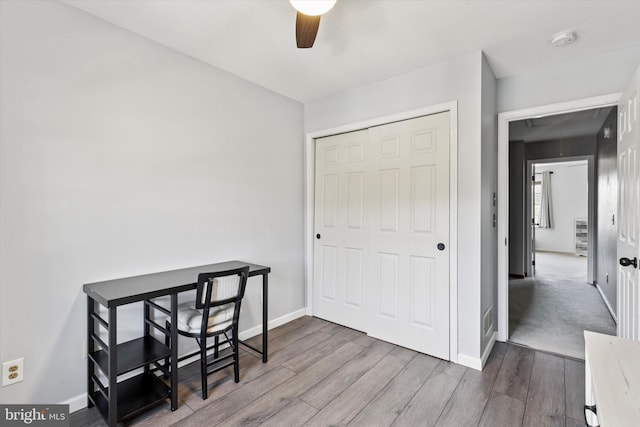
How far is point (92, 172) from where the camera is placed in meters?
2.01

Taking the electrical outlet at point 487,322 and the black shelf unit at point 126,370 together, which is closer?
the black shelf unit at point 126,370

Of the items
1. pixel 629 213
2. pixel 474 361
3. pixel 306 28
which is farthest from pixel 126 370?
pixel 629 213

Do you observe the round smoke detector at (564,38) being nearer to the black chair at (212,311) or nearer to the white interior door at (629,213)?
the white interior door at (629,213)

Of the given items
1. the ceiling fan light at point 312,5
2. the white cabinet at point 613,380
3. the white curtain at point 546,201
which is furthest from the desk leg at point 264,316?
the white curtain at point 546,201

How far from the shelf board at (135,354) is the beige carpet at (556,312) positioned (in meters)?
3.05

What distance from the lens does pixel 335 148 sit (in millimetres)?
3395

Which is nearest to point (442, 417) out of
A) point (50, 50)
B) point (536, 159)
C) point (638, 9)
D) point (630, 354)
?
point (630, 354)

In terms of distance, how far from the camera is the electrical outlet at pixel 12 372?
169cm

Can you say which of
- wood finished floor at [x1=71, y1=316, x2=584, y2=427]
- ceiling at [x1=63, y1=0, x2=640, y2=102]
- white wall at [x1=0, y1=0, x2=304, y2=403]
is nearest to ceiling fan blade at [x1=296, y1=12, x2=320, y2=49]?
ceiling at [x1=63, y1=0, x2=640, y2=102]

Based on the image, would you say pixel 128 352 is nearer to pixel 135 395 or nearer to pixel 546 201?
pixel 135 395

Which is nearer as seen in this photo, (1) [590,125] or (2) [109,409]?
(2) [109,409]

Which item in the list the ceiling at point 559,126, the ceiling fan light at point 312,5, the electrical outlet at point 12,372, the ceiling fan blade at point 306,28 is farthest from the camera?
the ceiling at point 559,126

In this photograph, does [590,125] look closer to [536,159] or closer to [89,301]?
[536,159]

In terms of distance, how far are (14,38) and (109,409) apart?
6.89 feet
